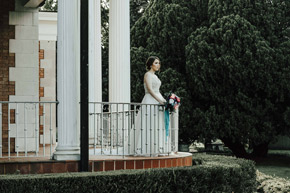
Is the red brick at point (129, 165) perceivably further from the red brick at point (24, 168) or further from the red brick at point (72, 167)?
the red brick at point (24, 168)

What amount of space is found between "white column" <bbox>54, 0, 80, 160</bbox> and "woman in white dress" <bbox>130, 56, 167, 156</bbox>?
158 centimetres

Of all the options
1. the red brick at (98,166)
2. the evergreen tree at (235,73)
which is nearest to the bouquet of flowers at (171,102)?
the red brick at (98,166)

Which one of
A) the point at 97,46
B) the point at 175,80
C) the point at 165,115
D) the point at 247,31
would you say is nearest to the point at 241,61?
the point at 247,31

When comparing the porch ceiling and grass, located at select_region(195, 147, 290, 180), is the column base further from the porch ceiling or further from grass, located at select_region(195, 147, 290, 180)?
grass, located at select_region(195, 147, 290, 180)

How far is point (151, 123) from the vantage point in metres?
9.95

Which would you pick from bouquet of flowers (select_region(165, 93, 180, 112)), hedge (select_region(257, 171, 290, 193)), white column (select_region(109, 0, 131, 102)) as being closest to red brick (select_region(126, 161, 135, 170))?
bouquet of flowers (select_region(165, 93, 180, 112))

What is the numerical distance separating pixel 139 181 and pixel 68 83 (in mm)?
1845

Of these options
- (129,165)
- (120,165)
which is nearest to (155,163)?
(129,165)

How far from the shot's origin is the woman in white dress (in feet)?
32.3

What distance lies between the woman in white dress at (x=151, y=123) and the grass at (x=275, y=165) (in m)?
12.4

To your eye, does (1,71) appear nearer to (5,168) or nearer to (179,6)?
(5,168)

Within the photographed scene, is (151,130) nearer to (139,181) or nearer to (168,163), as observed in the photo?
(168,163)

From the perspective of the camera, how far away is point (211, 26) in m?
24.7

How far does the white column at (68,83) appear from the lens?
330 inches
